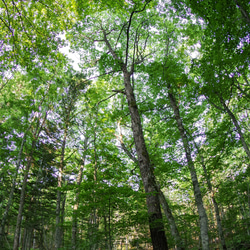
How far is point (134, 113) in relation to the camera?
5.57m

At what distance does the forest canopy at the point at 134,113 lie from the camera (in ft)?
15.1

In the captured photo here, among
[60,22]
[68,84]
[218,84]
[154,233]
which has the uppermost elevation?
[68,84]

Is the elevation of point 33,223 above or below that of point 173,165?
below

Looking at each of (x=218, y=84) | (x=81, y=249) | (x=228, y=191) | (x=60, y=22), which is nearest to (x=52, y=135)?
(x=60, y=22)

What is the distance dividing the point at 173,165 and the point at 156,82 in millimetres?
4127

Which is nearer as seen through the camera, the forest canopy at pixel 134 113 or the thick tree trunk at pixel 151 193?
the thick tree trunk at pixel 151 193

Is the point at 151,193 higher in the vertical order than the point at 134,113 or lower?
Result: lower

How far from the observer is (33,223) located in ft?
30.4

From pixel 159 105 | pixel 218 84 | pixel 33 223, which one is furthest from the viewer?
pixel 33 223

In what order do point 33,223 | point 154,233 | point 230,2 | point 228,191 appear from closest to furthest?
point 230,2, point 154,233, point 228,191, point 33,223

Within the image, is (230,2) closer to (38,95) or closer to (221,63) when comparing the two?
(221,63)

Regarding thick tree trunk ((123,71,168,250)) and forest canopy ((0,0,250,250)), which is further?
forest canopy ((0,0,250,250))

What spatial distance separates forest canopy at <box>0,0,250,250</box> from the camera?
4.59 meters

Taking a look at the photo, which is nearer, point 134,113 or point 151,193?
point 151,193
